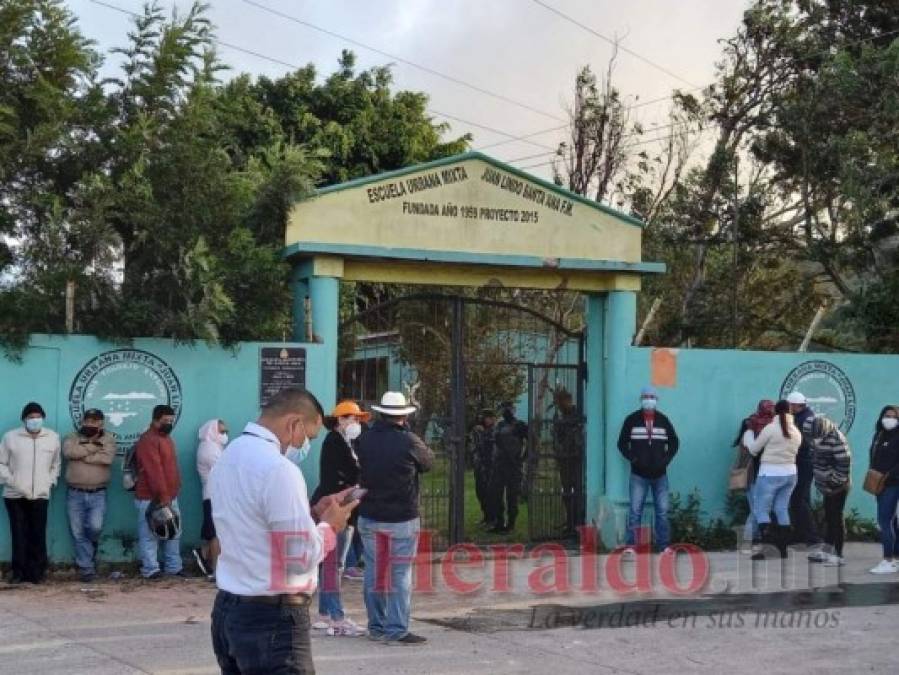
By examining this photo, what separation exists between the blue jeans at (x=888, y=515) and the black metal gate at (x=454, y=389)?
10.8ft

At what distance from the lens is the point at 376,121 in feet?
81.0

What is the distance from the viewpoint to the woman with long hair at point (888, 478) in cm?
1200

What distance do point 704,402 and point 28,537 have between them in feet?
24.6

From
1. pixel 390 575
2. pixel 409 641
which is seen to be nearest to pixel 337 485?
pixel 390 575

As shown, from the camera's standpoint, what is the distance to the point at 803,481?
13.1 meters

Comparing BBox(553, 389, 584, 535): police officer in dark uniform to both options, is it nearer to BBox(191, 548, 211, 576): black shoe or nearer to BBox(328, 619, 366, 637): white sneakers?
BBox(191, 548, 211, 576): black shoe

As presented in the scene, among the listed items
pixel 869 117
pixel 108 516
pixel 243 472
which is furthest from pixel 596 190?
pixel 243 472

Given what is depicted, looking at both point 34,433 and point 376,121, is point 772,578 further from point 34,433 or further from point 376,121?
point 376,121

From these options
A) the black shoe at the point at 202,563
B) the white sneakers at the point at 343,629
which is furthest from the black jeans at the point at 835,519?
the black shoe at the point at 202,563

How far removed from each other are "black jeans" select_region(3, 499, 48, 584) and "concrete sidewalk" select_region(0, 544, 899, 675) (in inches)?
9.8

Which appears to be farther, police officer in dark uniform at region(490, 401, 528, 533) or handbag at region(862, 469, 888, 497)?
police officer in dark uniform at region(490, 401, 528, 533)

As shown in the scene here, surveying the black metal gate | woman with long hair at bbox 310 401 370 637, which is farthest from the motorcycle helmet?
the black metal gate

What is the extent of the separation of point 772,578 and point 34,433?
6930 mm

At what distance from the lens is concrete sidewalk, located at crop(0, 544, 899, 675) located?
7891 mm
